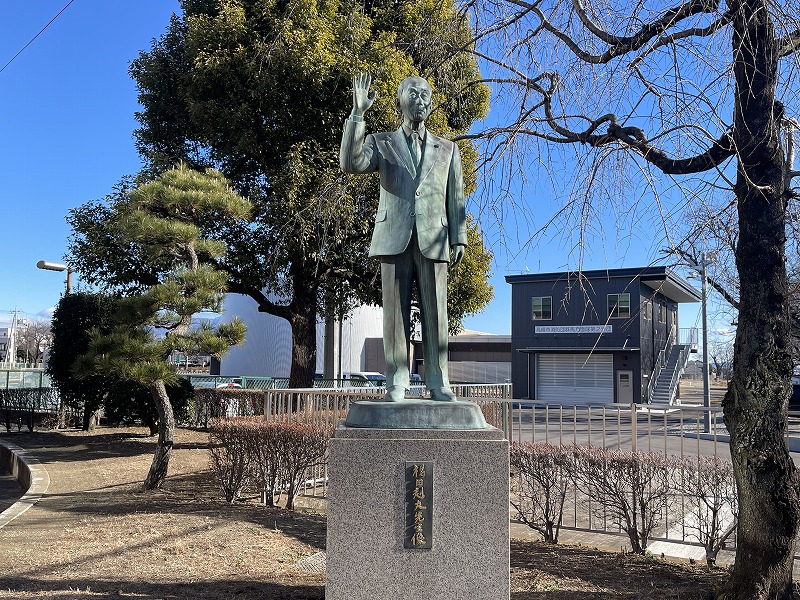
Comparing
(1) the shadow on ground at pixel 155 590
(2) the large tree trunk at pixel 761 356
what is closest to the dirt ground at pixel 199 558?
(1) the shadow on ground at pixel 155 590

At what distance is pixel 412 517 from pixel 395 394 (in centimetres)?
82

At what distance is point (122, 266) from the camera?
12.9 metres

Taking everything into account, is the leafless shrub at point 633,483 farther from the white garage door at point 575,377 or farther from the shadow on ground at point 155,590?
the white garage door at point 575,377

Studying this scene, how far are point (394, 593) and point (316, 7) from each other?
35.9 ft

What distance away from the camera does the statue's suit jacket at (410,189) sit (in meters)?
4.25

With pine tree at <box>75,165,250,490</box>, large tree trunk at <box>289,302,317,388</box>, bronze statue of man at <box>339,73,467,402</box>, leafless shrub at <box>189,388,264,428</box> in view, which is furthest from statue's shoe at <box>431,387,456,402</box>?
large tree trunk at <box>289,302,317,388</box>

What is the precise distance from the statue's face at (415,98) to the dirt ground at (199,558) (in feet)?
11.7

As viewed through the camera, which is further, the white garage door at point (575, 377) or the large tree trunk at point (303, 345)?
the white garage door at point (575, 377)

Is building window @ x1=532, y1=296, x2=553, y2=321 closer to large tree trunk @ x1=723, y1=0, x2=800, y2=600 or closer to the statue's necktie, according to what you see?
large tree trunk @ x1=723, y1=0, x2=800, y2=600

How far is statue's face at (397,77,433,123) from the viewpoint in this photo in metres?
4.29

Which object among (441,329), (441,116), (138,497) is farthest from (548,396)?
(441,329)

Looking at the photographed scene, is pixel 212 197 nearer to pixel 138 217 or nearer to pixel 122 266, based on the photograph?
pixel 138 217

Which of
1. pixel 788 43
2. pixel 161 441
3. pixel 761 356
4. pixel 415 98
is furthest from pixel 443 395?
pixel 161 441

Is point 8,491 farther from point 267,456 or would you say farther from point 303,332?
point 303,332
